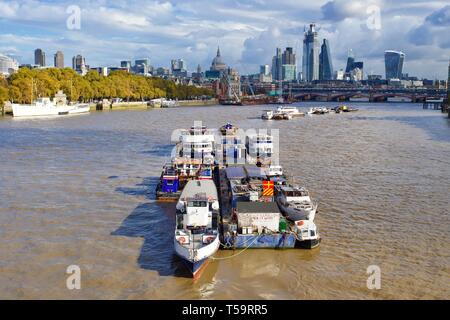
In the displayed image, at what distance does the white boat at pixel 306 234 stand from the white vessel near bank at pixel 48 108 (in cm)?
6916

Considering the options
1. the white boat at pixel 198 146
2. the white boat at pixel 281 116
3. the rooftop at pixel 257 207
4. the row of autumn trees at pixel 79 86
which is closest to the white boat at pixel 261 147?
the white boat at pixel 198 146

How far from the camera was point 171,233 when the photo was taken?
21.7 m

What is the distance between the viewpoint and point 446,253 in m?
19.7

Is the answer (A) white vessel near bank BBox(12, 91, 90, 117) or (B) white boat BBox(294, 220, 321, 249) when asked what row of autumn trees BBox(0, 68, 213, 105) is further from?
(B) white boat BBox(294, 220, 321, 249)

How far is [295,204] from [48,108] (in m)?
72.2

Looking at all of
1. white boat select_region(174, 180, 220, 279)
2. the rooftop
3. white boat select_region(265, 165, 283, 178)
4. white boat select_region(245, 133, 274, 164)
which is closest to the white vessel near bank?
white boat select_region(245, 133, 274, 164)

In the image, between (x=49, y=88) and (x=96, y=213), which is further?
(x=49, y=88)

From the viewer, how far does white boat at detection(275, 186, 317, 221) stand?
21.8 m

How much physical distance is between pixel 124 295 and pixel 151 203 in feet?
35.5

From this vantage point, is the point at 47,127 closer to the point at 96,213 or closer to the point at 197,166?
the point at 197,166

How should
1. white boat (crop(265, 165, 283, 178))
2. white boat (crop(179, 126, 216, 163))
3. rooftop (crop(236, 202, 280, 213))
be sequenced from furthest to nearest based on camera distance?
1. white boat (crop(179, 126, 216, 163))
2. white boat (crop(265, 165, 283, 178))
3. rooftop (crop(236, 202, 280, 213))

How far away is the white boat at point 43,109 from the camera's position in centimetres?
8125

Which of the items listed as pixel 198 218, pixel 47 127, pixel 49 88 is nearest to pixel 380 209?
pixel 198 218

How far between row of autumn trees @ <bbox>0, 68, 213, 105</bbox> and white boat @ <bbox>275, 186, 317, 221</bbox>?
71.5 metres
